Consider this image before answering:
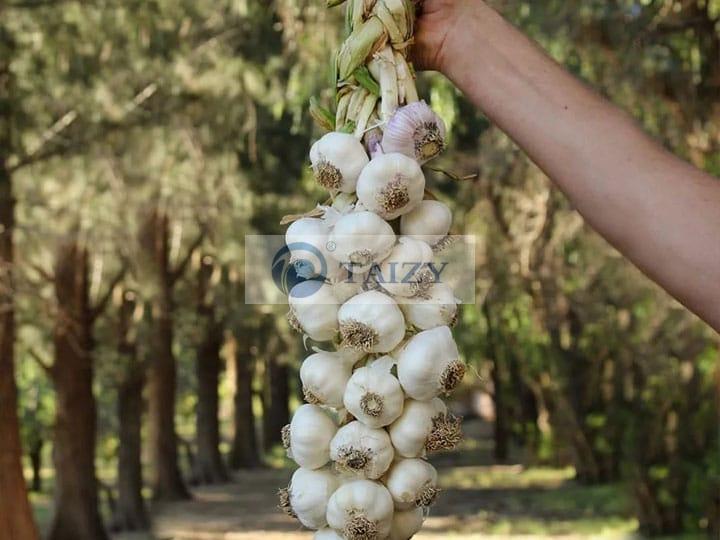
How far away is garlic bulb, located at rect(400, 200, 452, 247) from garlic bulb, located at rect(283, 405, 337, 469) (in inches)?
9.1

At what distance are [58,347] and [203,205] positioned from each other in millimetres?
2525

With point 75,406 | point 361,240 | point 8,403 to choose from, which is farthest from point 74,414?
point 361,240

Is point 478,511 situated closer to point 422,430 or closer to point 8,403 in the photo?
point 8,403

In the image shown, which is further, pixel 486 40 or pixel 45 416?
pixel 45 416

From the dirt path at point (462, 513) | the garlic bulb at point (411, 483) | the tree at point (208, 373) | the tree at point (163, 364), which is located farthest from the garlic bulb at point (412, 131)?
the tree at point (208, 373)

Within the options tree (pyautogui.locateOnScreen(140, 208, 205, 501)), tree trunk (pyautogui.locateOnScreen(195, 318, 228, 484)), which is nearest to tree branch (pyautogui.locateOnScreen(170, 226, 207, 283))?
tree (pyautogui.locateOnScreen(140, 208, 205, 501))

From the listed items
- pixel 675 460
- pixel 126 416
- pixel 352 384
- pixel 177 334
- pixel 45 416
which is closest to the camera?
pixel 352 384

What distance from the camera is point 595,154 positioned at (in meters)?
1.06

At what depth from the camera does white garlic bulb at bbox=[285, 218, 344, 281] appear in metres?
1.20

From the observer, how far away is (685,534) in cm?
1148

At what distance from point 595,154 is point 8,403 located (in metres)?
7.28

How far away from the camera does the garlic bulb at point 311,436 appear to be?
119cm

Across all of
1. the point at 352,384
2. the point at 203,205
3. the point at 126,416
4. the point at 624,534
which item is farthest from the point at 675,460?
the point at 352,384

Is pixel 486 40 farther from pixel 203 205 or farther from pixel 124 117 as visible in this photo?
pixel 203 205
